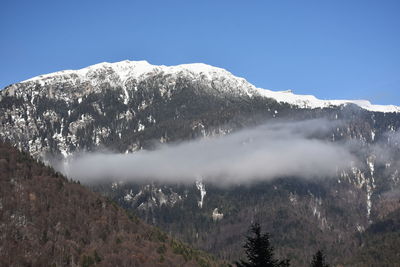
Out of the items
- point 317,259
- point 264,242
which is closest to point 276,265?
point 264,242

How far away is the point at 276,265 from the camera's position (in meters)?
57.2

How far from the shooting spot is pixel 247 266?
56312 mm

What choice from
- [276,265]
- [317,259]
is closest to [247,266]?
[276,265]

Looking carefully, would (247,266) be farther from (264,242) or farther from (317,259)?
(317,259)

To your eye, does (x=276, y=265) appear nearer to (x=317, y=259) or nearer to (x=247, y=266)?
(x=247, y=266)

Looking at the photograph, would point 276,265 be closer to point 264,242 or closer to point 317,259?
point 264,242

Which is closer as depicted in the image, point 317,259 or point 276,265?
point 276,265

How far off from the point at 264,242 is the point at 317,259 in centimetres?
1577

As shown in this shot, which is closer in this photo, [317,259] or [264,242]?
[264,242]

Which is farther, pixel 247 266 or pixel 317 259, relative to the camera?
pixel 317 259

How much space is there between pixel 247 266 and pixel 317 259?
17282 millimetres

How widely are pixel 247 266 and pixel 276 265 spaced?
2820mm
